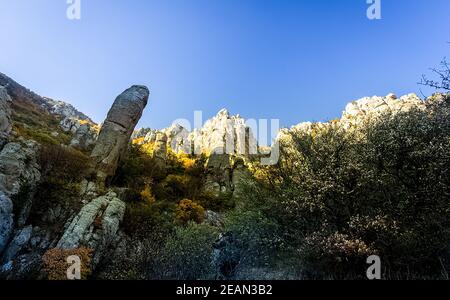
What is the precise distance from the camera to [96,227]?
963 inches

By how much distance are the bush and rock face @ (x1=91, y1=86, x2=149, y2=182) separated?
15180 millimetres

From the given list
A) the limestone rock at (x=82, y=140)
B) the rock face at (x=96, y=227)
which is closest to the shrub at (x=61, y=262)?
the rock face at (x=96, y=227)

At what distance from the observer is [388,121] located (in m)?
18.0

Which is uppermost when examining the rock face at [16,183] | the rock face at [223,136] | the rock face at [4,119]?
the rock face at [223,136]

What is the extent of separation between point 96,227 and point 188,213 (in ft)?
40.0

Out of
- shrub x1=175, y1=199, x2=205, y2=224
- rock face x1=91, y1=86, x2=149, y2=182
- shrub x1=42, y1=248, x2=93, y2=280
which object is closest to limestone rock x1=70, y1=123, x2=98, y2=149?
rock face x1=91, y1=86, x2=149, y2=182

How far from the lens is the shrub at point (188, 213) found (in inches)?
1332

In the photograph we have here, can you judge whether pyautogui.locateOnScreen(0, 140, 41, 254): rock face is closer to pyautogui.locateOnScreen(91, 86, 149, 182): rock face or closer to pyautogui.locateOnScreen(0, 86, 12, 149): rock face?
pyautogui.locateOnScreen(0, 86, 12, 149): rock face

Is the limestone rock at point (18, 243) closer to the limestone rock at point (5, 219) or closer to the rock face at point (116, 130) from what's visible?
the limestone rock at point (5, 219)

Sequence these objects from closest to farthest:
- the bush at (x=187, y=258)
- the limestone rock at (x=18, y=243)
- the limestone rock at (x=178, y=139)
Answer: the bush at (x=187, y=258) → the limestone rock at (x=18, y=243) → the limestone rock at (x=178, y=139)

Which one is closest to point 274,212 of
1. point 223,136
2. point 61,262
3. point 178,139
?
point 61,262

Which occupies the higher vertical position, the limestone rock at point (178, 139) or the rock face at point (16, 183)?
the limestone rock at point (178, 139)

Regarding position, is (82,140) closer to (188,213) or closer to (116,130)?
(116,130)

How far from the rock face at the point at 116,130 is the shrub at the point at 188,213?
347 inches
